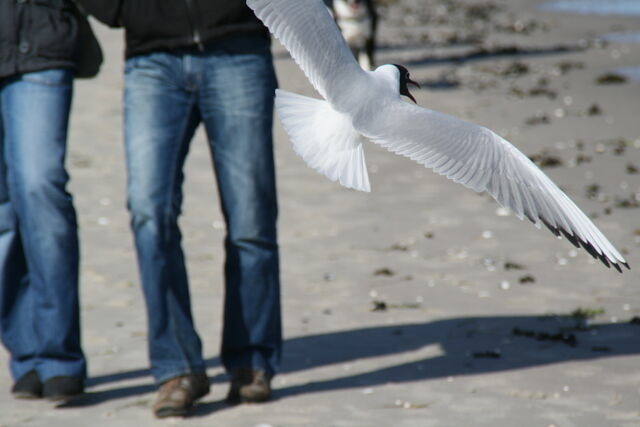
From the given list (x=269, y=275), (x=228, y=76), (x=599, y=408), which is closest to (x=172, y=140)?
(x=228, y=76)

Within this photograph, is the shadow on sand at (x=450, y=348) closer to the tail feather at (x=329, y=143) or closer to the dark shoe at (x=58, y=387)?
the dark shoe at (x=58, y=387)

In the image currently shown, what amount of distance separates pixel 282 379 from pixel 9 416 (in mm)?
1135

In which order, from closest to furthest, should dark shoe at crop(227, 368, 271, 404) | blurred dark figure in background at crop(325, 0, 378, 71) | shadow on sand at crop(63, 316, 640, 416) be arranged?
dark shoe at crop(227, 368, 271, 404)
shadow on sand at crop(63, 316, 640, 416)
blurred dark figure in background at crop(325, 0, 378, 71)

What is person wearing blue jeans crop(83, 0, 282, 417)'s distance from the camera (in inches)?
168

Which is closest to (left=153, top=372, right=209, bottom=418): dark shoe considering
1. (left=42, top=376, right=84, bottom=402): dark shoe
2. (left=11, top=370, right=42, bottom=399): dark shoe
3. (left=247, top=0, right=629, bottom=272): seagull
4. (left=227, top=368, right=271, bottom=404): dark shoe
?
(left=227, top=368, right=271, bottom=404): dark shoe

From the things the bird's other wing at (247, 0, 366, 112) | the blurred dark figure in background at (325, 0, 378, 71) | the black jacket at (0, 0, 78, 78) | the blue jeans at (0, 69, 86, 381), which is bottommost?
the blue jeans at (0, 69, 86, 381)

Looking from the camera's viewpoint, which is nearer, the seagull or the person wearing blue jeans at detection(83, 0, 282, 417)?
the seagull

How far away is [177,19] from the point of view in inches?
167

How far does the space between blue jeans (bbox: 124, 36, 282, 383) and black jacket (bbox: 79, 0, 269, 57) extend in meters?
0.06

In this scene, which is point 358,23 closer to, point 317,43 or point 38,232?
point 38,232

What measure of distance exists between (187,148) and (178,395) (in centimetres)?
92

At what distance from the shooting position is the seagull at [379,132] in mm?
2463

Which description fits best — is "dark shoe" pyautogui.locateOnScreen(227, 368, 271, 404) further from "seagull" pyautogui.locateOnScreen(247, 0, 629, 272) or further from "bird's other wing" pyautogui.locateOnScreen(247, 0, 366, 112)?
"bird's other wing" pyautogui.locateOnScreen(247, 0, 366, 112)

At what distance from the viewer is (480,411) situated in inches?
180
